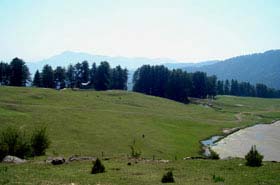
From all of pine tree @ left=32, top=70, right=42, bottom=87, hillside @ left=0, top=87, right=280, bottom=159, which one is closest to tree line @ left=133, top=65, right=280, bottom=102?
hillside @ left=0, top=87, right=280, bottom=159

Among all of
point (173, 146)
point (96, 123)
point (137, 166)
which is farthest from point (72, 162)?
point (96, 123)

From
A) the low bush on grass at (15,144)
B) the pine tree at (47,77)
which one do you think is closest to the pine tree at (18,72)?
the pine tree at (47,77)

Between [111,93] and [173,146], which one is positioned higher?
[111,93]

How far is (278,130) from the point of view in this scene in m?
113

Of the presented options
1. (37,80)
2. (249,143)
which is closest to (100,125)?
(249,143)

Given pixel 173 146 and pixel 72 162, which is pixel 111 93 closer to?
pixel 173 146

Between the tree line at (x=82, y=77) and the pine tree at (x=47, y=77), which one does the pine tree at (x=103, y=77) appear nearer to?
the tree line at (x=82, y=77)

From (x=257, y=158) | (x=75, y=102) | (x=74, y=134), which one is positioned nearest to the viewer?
(x=257, y=158)

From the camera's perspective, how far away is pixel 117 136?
72.2 m

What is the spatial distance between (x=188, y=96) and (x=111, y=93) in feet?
Answer: 197

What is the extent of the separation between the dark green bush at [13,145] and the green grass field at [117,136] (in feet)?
6.62

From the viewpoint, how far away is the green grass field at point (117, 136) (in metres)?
28.0

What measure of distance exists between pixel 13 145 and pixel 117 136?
33.2 m

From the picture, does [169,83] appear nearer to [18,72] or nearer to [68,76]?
[68,76]
